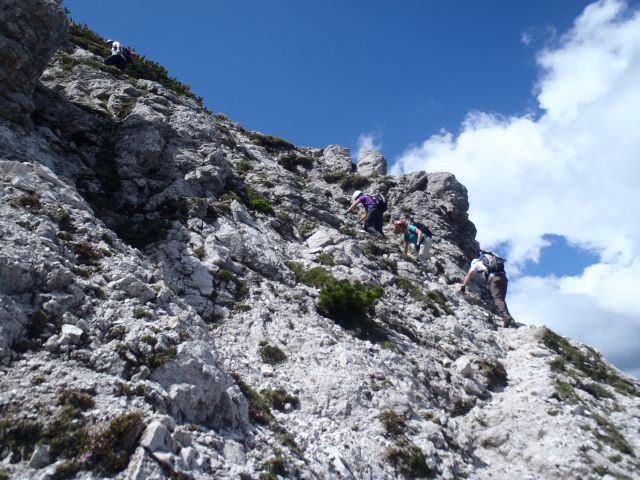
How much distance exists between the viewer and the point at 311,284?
18.3 metres

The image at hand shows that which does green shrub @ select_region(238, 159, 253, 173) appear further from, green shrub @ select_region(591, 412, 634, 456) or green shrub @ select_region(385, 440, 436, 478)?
green shrub @ select_region(591, 412, 634, 456)

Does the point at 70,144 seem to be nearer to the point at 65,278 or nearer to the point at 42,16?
the point at 42,16

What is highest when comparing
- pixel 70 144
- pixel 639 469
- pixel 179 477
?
pixel 70 144

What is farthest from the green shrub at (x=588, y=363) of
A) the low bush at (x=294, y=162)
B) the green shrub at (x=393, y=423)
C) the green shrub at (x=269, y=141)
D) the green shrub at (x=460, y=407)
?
the green shrub at (x=269, y=141)

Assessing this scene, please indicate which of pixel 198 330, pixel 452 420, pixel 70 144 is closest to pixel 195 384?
pixel 198 330

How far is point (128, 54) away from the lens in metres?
31.9

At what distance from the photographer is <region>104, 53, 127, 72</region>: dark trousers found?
97.9ft

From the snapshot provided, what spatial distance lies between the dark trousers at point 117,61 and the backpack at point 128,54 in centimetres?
52

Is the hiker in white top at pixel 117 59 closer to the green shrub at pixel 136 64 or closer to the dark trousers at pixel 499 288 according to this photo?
the green shrub at pixel 136 64

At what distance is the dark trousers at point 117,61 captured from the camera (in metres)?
29.8

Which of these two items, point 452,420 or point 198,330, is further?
point 452,420

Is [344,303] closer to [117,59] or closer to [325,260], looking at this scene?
[325,260]

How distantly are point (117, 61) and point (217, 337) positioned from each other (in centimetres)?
2457

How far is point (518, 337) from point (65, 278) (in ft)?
59.5
